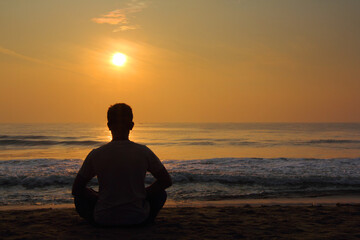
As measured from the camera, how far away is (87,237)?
3.93 m

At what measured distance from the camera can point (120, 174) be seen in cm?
368

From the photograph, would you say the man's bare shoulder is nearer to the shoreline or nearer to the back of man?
the back of man

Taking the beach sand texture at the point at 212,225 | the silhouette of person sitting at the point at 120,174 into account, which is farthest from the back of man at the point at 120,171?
the beach sand texture at the point at 212,225

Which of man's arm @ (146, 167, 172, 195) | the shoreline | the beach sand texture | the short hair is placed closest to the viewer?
the short hair

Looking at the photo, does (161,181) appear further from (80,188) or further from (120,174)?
(80,188)

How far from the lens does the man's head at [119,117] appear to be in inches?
142

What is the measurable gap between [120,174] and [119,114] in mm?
643

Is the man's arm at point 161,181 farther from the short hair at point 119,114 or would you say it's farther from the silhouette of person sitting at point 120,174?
the short hair at point 119,114

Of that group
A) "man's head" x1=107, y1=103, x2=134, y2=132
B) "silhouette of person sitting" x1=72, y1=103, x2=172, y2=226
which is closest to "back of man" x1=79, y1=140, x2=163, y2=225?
"silhouette of person sitting" x1=72, y1=103, x2=172, y2=226

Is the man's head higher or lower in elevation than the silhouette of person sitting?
higher

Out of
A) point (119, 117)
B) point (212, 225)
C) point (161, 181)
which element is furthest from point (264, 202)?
point (119, 117)

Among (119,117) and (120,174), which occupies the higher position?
(119,117)

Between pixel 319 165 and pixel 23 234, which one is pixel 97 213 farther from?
pixel 319 165

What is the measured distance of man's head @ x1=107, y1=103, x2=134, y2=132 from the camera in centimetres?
360
